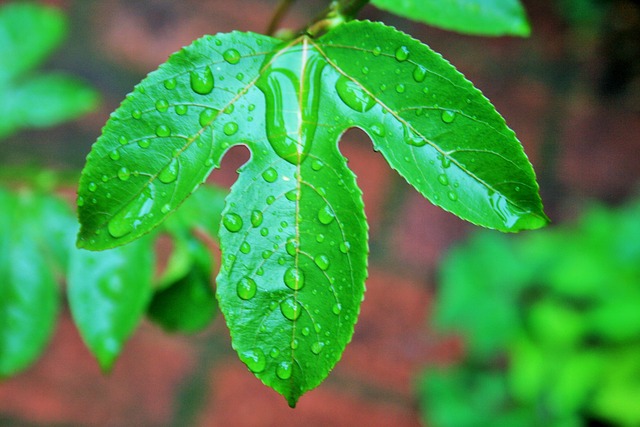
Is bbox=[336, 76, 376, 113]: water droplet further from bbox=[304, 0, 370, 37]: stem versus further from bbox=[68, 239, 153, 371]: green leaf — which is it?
bbox=[68, 239, 153, 371]: green leaf

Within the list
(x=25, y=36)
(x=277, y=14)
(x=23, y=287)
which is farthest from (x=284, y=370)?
(x=25, y=36)

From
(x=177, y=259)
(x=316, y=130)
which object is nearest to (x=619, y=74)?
(x=177, y=259)

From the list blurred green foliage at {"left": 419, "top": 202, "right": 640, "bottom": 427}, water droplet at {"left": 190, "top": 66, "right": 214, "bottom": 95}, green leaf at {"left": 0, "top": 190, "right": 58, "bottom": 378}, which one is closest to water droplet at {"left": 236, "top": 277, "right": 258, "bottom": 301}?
water droplet at {"left": 190, "top": 66, "right": 214, "bottom": 95}

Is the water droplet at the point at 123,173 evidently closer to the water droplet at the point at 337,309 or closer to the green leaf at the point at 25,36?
the water droplet at the point at 337,309

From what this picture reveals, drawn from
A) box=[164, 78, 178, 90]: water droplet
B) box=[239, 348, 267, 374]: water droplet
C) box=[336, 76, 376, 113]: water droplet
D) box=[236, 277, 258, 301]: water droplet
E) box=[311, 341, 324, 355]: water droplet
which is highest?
box=[336, 76, 376, 113]: water droplet

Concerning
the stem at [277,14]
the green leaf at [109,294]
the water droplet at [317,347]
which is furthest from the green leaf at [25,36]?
the water droplet at [317,347]

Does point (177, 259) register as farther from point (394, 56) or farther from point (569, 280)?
point (569, 280)
